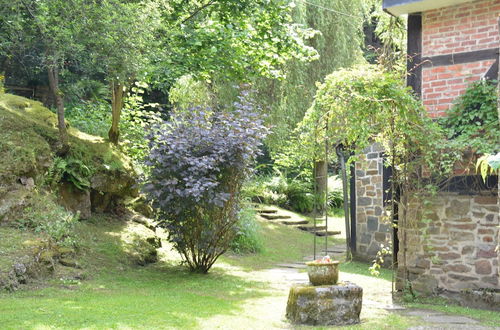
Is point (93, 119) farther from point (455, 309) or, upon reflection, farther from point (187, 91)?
point (455, 309)

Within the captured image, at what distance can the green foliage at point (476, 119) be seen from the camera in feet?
23.4

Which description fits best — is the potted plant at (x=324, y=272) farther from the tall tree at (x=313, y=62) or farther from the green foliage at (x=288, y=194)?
the green foliage at (x=288, y=194)

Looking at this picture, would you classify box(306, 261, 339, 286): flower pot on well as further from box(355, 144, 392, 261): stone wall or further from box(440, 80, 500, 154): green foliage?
box(355, 144, 392, 261): stone wall

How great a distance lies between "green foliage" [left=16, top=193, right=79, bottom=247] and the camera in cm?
804

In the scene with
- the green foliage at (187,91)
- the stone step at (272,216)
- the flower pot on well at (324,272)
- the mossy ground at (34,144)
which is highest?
the green foliage at (187,91)

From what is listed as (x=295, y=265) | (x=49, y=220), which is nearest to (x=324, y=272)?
(x=49, y=220)

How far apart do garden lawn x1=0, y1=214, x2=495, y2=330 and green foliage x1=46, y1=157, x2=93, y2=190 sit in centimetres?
77

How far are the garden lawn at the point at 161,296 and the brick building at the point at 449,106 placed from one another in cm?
70

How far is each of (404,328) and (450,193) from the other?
263 centimetres

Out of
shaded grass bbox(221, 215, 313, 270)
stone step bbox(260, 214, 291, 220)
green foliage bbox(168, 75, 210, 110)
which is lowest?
shaded grass bbox(221, 215, 313, 270)

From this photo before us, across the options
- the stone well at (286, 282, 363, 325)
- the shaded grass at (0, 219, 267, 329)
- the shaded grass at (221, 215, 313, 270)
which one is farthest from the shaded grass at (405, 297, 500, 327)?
the shaded grass at (221, 215, 313, 270)

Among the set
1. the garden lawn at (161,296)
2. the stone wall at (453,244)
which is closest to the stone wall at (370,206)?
the garden lawn at (161,296)

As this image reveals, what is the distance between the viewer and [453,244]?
304 inches

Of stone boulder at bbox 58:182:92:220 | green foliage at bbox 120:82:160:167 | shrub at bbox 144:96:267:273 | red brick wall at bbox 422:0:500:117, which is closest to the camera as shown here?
red brick wall at bbox 422:0:500:117
